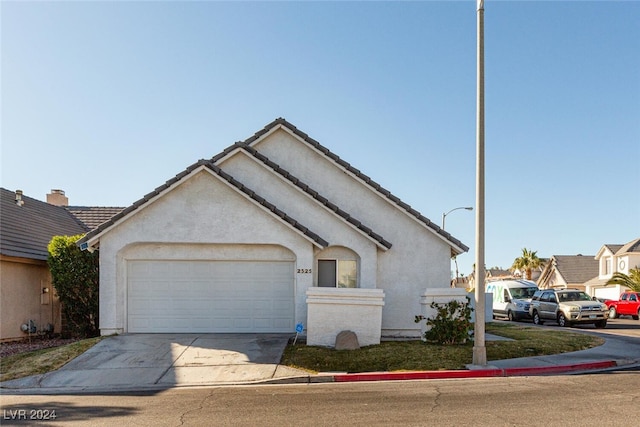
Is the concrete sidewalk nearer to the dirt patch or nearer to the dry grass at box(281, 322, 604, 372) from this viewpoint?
the dry grass at box(281, 322, 604, 372)

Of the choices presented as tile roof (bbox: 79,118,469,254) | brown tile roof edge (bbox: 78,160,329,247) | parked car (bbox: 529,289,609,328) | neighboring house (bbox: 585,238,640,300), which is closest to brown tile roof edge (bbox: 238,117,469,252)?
tile roof (bbox: 79,118,469,254)

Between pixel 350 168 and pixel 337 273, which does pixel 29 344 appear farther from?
pixel 350 168

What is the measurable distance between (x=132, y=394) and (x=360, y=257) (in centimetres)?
793

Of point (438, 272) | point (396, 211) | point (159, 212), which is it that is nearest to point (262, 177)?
point (159, 212)

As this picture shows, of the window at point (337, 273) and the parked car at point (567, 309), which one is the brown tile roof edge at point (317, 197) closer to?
the window at point (337, 273)

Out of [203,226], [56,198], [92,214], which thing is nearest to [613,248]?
[203,226]

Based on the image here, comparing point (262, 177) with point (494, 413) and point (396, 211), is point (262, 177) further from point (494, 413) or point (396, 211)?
point (494, 413)

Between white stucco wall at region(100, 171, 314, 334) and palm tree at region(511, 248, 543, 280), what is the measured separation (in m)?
62.9

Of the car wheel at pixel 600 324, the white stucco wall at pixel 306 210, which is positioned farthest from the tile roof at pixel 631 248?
the white stucco wall at pixel 306 210

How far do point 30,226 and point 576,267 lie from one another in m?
49.8

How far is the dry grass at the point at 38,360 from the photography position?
1085 cm

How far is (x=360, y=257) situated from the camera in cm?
1500

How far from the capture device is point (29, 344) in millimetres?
14945

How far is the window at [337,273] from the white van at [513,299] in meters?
15.1
